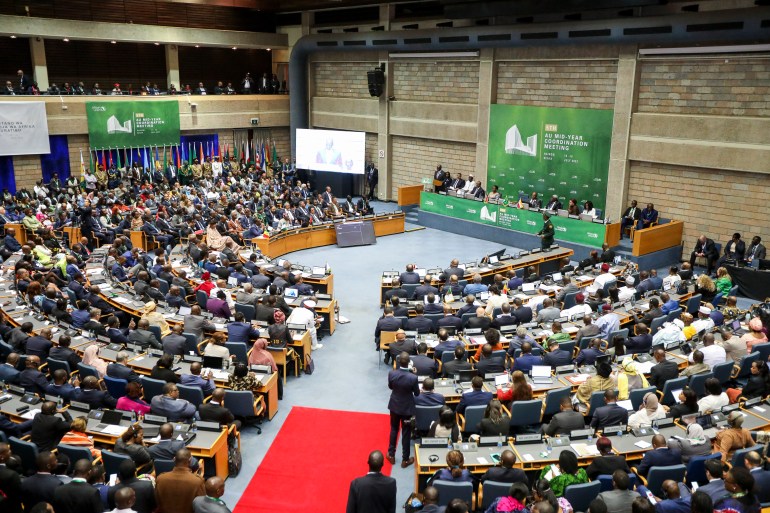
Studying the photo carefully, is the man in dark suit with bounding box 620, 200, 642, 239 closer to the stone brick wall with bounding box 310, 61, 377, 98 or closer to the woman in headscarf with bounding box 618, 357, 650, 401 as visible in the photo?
the woman in headscarf with bounding box 618, 357, 650, 401

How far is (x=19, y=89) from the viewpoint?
24.1 metres

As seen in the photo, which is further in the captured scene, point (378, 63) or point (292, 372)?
point (378, 63)

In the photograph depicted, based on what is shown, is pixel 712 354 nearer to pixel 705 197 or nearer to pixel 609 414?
pixel 609 414

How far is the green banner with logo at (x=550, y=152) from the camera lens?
21344mm

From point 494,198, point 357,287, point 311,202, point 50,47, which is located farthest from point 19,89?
point 494,198

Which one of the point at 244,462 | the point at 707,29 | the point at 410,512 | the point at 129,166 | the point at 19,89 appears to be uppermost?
the point at 707,29

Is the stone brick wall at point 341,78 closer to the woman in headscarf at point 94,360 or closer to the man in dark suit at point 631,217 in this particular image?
the man in dark suit at point 631,217

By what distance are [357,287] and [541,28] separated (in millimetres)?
11290

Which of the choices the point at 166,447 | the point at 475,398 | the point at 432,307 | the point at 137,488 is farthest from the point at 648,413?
the point at 137,488

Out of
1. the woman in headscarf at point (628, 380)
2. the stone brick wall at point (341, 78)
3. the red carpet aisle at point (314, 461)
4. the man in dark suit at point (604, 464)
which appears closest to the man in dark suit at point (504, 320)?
the woman in headscarf at point (628, 380)

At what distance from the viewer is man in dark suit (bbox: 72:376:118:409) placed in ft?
27.9

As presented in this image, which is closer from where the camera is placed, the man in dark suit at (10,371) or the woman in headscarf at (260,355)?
the man in dark suit at (10,371)

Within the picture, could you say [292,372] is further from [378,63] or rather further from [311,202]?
[378,63]

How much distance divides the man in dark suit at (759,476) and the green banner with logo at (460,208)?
15485mm
